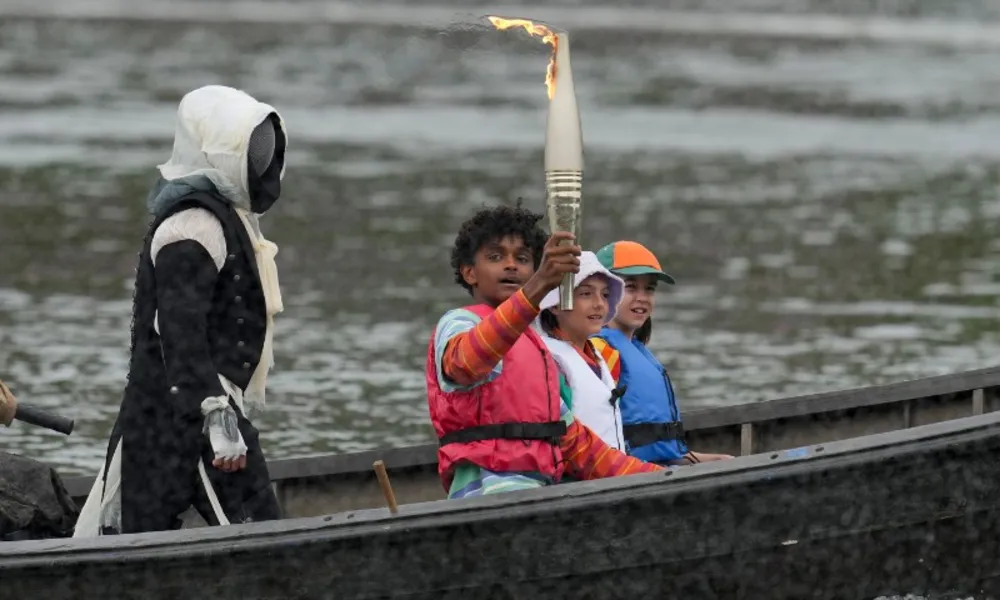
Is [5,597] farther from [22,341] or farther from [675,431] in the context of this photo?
[22,341]

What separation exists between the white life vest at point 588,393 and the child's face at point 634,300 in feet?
1.86

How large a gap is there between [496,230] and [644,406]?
4.56 ft

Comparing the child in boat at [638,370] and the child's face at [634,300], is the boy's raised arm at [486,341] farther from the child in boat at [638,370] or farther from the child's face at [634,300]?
the child's face at [634,300]

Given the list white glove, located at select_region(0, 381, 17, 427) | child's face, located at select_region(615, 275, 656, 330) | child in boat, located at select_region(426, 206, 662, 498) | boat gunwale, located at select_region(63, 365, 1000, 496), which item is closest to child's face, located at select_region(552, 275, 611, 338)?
child in boat, located at select_region(426, 206, 662, 498)

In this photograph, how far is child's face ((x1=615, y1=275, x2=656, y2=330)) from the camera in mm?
7953

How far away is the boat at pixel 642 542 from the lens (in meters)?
6.75

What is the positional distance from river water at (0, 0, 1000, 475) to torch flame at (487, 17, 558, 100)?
235 mm

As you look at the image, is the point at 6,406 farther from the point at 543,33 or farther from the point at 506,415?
the point at 543,33

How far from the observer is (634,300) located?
797cm

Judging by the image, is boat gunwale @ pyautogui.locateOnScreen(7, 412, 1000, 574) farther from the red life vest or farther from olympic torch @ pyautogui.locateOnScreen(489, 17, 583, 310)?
olympic torch @ pyautogui.locateOnScreen(489, 17, 583, 310)

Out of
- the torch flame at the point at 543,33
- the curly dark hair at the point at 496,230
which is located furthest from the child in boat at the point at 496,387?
the torch flame at the point at 543,33

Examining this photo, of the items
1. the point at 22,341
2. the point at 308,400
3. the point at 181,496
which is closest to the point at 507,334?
the point at 181,496

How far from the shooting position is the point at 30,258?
1905cm

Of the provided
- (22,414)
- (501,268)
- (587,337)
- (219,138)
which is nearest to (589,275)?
(587,337)
